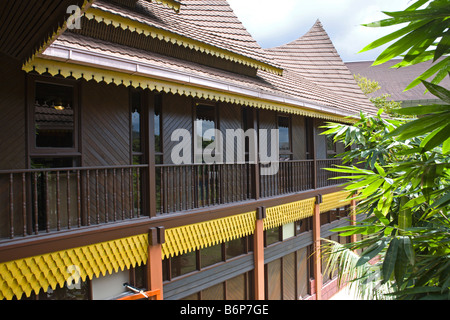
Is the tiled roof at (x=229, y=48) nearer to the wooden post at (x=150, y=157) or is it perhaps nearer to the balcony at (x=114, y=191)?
the wooden post at (x=150, y=157)

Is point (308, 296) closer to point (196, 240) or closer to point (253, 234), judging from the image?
point (253, 234)

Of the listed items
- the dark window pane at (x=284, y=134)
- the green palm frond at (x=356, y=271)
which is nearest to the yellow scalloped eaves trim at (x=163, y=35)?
the dark window pane at (x=284, y=134)

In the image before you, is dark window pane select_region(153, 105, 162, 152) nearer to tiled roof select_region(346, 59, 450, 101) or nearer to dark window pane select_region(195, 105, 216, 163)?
dark window pane select_region(195, 105, 216, 163)

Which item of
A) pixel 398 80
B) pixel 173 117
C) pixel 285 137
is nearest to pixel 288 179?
pixel 285 137

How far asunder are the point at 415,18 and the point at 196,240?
239 inches

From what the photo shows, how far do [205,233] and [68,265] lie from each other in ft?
9.68

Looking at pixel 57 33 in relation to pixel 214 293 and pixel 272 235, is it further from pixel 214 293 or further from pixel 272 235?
pixel 272 235

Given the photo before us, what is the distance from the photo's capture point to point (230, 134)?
8820 millimetres

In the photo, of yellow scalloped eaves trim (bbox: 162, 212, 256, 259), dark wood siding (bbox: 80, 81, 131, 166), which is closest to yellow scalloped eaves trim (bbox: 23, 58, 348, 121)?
dark wood siding (bbox: 80, 81, 131, 166)

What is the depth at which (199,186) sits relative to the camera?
7734 mm

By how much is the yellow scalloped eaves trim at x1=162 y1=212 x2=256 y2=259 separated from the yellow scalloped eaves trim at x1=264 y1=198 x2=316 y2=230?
28.7 inches

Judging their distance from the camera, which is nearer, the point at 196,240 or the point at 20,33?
the point at 20,33

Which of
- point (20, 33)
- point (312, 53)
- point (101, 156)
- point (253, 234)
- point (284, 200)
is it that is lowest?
point (253, 234)

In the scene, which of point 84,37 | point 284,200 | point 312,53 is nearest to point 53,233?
point 84,37
